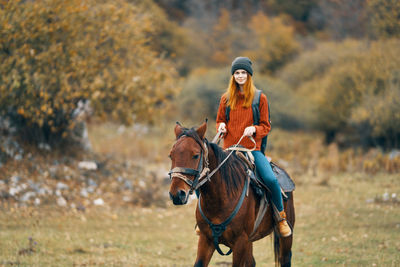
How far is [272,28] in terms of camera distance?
42188mm

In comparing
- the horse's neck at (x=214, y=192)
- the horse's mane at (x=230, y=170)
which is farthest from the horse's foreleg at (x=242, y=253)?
the horse's mane at (x=230, y=170)

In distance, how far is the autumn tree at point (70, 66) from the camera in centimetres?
1173

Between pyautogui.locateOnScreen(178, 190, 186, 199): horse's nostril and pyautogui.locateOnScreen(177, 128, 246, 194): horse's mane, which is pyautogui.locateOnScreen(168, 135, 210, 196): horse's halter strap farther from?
pyautogui.locateOnScreen(177, 128, 246, 194): horse's mane

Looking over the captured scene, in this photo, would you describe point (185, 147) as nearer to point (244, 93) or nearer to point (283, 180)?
point (244, 93)

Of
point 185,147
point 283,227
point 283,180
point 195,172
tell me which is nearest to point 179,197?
point 195,172

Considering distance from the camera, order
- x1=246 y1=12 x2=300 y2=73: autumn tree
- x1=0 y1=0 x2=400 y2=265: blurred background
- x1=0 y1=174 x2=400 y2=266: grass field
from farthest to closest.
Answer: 1. x1=246 y1=12 x2=300 y2=73: autumn tree
2. x1=0 y1=0 x2=400 y2=265: blurred background
3. x1=0 y1=174 x2=400 y2=266: grass field

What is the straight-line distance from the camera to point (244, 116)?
5.14 m

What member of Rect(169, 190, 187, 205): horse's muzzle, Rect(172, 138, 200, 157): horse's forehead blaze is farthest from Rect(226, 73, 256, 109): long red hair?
Rect(169, 190, 187, 205): horse's muzzle

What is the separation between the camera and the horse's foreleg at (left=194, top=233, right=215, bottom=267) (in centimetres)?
459

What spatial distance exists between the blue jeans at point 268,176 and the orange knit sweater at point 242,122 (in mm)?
139

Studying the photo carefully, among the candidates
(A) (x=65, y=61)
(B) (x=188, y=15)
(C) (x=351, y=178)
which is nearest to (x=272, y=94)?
(C) (x=351, y=178)

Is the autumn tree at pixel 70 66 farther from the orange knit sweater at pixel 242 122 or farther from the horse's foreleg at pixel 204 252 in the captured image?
the horse's foreleg at pixel 204 252

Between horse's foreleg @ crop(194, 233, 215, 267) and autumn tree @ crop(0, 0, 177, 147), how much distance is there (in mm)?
8273

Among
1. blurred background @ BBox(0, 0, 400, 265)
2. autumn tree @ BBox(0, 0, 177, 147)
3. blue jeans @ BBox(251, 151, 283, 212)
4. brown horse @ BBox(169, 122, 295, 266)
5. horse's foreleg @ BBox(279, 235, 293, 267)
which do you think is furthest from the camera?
blurred background @ BBox(0, 0, 400, 265)
